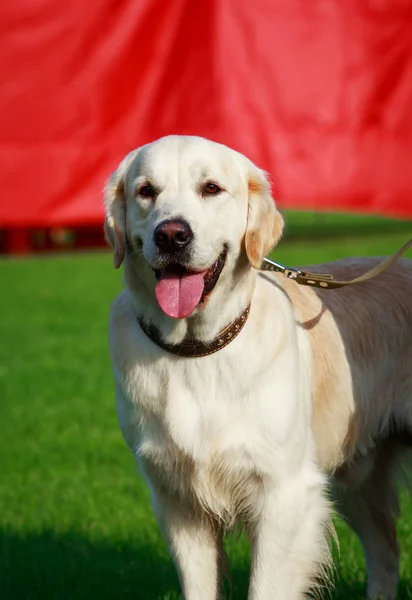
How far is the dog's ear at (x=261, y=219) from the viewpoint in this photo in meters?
3.97

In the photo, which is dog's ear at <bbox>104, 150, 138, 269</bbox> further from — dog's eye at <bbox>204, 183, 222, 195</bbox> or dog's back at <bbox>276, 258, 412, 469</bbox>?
dog's back at <bbox>276, 258, 412, 469</bbox>

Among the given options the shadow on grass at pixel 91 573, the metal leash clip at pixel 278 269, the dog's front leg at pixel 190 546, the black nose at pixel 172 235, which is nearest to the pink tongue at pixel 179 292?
the black nose at pixel 172 235

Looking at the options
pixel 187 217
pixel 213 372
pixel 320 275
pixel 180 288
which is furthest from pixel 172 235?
pixel 320 275

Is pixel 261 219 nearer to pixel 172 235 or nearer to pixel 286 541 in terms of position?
pixel 172 235

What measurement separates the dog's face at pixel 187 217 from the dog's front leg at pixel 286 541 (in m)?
0.76

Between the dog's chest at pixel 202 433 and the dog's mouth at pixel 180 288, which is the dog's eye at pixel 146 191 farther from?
the dog's chest at pixel 202 433

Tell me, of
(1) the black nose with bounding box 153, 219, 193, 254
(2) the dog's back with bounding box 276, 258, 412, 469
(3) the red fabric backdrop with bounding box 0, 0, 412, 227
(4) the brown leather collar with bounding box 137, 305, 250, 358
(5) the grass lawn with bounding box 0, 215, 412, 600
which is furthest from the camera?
(5) the grass lawn with bounding box 0, 215, 412, 600

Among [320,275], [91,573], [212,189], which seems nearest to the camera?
[212,189]

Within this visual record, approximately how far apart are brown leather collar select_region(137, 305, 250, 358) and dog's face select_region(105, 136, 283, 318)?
0.46 ft

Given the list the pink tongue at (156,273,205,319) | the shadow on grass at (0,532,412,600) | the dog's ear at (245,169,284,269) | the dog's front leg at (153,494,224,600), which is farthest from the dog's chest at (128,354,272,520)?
the shadow on grass at (0,532,412,600)

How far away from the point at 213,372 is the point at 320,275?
78 cm

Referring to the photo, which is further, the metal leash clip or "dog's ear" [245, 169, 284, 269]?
the metal leash clip

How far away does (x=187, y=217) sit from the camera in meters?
3.79

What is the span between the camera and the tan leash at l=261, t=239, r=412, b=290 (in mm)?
4277
